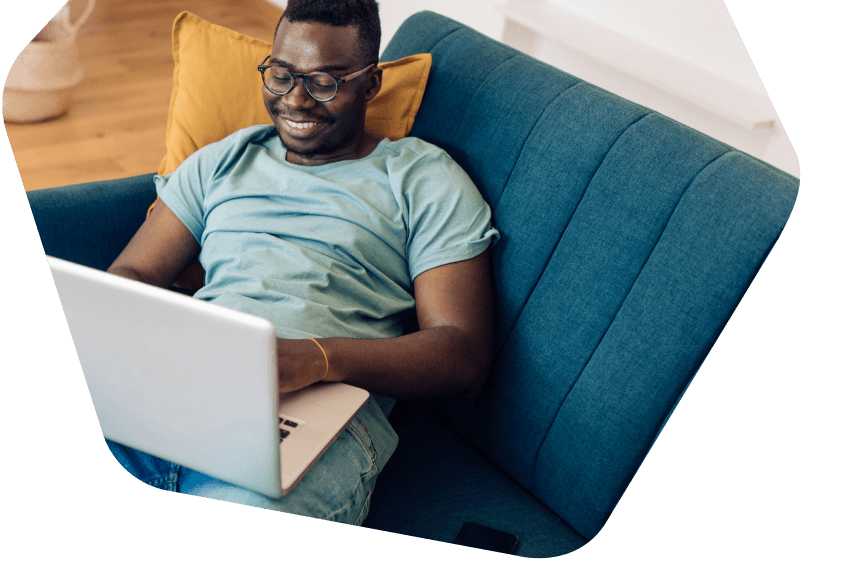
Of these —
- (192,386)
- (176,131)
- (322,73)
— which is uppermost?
(322,73)

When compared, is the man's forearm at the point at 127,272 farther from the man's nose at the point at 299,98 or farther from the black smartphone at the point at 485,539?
the black smartphone at the point at 485,539

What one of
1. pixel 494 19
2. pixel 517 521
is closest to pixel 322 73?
pixel 517 521

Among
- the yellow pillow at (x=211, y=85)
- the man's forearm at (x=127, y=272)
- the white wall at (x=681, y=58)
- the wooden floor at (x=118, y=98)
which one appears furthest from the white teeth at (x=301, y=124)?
the wooden floor at (x=118, y=98)

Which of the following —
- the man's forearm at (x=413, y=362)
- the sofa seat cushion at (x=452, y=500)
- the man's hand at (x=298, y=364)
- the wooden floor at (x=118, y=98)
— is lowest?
the wooden floor at (x=118, y=98)

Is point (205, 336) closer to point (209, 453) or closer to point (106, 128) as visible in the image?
point (209, 453)

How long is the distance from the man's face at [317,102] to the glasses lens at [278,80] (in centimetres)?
1

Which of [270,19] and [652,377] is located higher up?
[652,377]

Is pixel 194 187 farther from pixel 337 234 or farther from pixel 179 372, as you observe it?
pixel 179 372

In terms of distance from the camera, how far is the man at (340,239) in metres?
1.02

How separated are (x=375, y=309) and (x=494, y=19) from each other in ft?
5.32

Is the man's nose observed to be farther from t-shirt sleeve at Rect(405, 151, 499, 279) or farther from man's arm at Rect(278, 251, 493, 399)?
man's arm at Rect(278, 251, 493, 399)

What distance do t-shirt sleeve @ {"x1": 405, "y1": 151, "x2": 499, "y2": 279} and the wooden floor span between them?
4.79 feet

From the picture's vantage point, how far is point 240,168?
1288mm

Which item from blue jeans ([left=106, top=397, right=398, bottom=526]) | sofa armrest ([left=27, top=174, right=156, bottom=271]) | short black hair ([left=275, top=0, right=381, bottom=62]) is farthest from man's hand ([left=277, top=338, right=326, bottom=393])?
sofa armrest ([left=27, top=174, right=156, bottom=271])
